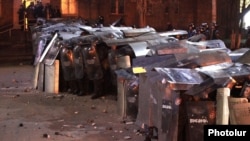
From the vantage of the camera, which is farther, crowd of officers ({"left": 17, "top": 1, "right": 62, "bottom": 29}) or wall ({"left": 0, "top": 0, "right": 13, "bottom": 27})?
wall ({"left": 0, "top": 0, "right": 13, "bottom": 27})

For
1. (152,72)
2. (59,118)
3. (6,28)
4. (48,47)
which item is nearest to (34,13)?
(6,28)

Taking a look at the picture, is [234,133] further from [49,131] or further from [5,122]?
[5,122]

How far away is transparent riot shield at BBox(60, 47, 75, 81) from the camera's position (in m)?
12.1

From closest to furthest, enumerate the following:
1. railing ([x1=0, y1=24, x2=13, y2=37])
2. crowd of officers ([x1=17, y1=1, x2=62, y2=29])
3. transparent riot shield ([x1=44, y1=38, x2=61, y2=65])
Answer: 1. transparent riot shield ([x1=44, y1=38, x2=61, y2=65])
2. crowd of officers ([x1=17, y1=1, x2=62, y2=29])
3. railing ([x1=0, y1=24, x2=13, y2=37])

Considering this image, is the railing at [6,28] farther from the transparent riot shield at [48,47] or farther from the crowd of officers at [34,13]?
the transparent riot shield at [48,47]

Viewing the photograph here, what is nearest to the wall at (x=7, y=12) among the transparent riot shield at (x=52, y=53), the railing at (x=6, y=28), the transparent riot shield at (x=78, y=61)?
the railing at (x=6, y=28)

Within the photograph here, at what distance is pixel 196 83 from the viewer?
6.18 metres

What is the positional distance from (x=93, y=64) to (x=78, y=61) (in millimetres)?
532

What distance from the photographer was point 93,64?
1148cm

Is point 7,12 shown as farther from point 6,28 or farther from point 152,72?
point 152,72

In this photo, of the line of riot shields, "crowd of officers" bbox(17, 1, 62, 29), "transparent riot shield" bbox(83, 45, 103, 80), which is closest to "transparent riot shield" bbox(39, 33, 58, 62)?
the line of riot shields

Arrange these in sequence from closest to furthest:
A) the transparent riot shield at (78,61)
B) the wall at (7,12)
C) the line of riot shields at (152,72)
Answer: the line of riot shields at (152,72) → the transparent riot shield at (78,61) → the wall at (7,12)

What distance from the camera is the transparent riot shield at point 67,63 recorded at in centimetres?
Result: 1209

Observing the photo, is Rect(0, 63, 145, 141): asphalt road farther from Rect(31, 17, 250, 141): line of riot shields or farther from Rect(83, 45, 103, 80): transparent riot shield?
Rect(83, 45, 103, 80): transparent riot shield
